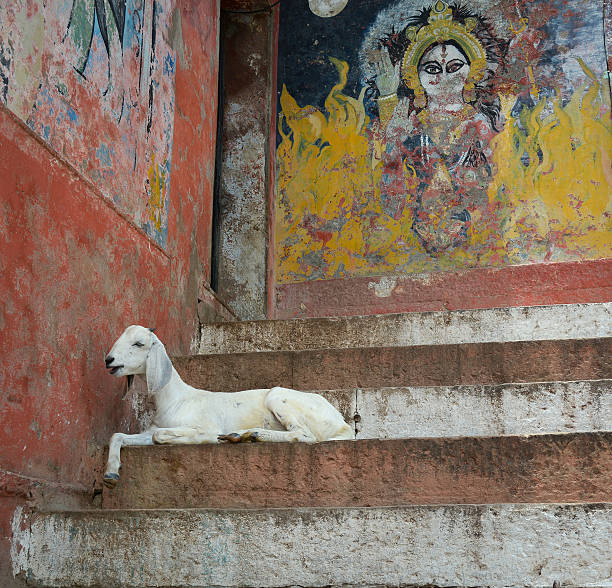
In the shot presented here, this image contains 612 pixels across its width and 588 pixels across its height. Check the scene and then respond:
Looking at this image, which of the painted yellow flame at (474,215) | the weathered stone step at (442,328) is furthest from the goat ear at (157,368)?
the painted yellow flame at (474,215)

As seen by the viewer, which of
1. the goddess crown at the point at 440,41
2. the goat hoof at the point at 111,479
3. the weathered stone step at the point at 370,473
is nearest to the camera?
the weathered stone step at the point at 370,473

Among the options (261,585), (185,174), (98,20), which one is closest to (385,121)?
(185,174)

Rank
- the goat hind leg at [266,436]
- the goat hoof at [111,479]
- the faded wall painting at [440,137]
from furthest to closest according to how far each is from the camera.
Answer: the faded wall painting at [440,137] → the goat hind leg at [266,436] → the goat hoof at [111,479]

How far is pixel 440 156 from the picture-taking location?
9367mm

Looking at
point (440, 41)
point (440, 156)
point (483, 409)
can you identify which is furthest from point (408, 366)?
point (440, 41)

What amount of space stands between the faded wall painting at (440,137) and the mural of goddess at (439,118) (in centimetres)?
1

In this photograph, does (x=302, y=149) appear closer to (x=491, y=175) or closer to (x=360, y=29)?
(x=360, y=29)

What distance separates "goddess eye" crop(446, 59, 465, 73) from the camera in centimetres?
958

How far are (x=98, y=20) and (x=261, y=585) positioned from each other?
3733 mm

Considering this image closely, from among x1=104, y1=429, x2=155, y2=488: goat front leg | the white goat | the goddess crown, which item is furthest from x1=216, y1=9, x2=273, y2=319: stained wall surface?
x1=104, y1=429, x2=155, y2=488: goat front leg

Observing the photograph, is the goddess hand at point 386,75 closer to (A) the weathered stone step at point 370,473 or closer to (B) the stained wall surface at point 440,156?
(B) the stained wall surface at point 440,156

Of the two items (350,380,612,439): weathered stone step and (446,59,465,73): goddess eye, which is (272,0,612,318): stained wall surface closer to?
(446,59,465,73): goddess eye

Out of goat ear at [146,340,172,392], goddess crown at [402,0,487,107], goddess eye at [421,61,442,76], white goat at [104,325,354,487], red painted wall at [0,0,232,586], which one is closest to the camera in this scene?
red painted wall at [0,0,232,586]

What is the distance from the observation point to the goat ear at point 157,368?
16.2ft
